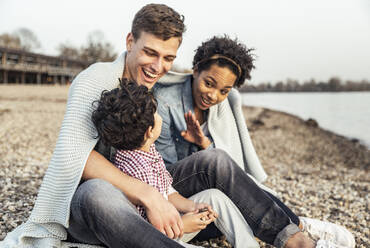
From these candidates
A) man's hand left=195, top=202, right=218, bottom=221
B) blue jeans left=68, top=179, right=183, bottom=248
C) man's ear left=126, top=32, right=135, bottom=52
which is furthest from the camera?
man's ear left=126, top=32, right=135, bottom=52

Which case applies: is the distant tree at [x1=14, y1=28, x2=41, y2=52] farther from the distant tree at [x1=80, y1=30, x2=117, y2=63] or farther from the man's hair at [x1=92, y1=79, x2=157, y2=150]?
the man's hair at [x1=92, y1=79, x2=157, y2=150]

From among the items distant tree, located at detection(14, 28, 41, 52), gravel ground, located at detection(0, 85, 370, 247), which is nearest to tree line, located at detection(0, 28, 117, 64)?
distant tree, located at detection(14, 28, 41, 52)

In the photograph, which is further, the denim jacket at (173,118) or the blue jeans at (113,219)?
the denim jacket at (173,118)

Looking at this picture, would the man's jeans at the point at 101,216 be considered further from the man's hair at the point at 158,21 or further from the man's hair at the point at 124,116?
the man's hair at the point at 158,21

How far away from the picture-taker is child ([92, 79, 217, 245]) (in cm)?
212

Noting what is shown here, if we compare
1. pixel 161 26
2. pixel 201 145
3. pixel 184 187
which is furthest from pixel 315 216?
pixel 161 26

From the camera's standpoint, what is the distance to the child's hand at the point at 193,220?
2.31m

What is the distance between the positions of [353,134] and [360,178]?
11126 mm

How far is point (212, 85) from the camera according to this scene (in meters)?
3.34

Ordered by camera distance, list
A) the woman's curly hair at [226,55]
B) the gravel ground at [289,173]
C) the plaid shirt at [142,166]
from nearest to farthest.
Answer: the plaid shirt at [142,166] < the woman's curly hair at [226,55] < the gravel ground at [289,173]

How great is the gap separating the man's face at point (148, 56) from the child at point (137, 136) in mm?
425

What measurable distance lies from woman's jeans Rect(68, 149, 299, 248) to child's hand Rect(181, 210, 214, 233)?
12.4 inches

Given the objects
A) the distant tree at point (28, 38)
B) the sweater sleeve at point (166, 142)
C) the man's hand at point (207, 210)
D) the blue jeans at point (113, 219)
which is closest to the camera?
the blue jeans at point (113, 219)

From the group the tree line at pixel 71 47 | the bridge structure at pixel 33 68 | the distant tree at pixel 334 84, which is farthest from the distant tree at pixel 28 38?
the distant tree at pixel 334 84
